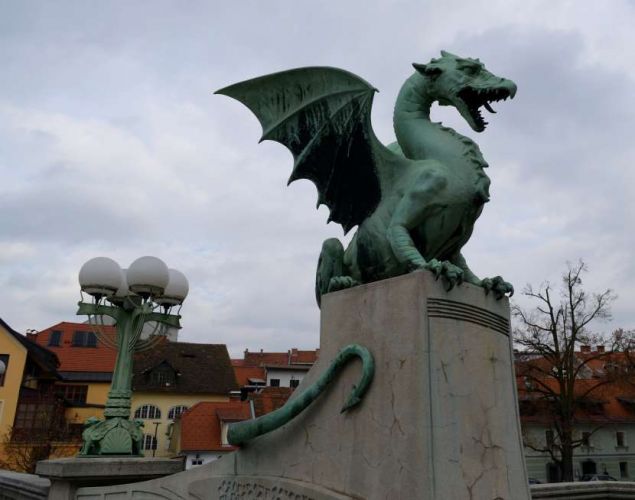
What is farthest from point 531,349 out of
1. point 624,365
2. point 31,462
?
point 31,462

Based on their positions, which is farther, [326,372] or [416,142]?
[416,142]

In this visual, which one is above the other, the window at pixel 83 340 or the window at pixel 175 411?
the window at pixel 83 340

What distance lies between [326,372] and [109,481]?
8.37ft

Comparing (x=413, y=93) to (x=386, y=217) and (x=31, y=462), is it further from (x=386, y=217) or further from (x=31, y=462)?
(x=31, y=462)

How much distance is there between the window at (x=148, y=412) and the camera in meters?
31.6

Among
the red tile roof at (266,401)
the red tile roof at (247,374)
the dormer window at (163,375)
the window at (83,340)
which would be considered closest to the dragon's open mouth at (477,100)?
the red tile roof at (266,401)

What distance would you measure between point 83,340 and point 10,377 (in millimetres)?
9337

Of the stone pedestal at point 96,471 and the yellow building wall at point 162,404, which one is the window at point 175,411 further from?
the stone pedestal at point 96,471

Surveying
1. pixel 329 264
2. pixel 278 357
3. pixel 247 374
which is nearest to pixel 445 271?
pixel 329 264

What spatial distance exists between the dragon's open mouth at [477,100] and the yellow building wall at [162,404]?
99.1 ft

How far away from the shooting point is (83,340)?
1474 inches

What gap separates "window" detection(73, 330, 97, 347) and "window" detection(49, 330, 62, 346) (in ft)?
3.24

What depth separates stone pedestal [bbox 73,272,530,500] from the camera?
2.99 meters

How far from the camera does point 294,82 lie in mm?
4441
